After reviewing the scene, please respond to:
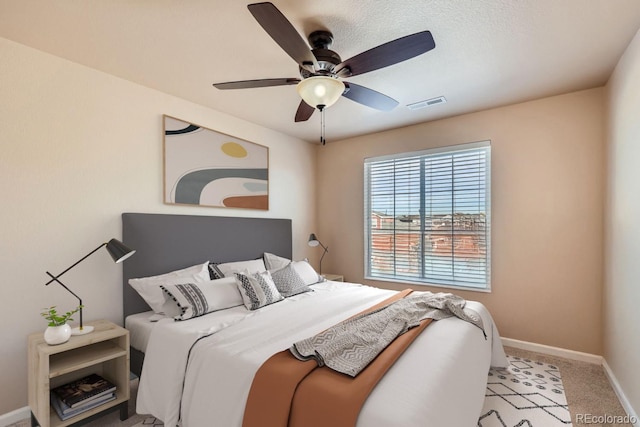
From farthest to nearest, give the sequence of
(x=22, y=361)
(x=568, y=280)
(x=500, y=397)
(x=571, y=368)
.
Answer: (x=568, y=280) < (x=571, y=368) < (x=500, y=397) < (x=22, y=361)

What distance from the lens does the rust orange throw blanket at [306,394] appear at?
1.33 meters

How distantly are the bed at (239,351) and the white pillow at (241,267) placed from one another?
19 cm

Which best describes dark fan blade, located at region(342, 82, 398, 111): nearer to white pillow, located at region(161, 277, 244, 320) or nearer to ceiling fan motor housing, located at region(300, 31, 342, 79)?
ceiling fan motor housing, located at region(300, 31, 342, 79)

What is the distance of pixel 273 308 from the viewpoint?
8.90ft

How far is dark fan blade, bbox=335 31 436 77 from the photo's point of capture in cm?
164

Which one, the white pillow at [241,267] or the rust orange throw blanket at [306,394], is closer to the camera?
the rust orange throw blanket at [306,394]

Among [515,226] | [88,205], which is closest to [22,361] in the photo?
[88,205]

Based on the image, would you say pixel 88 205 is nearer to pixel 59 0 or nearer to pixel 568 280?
pixel 59 0

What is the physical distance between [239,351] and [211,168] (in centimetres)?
216

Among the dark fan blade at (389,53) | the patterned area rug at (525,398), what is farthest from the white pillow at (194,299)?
the patterned area rug at (525,398)

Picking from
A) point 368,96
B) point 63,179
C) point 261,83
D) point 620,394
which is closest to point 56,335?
point 63,179

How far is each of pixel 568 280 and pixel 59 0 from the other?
4523mm

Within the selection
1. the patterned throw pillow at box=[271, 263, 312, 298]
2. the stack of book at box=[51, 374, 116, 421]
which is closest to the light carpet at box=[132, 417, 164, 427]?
the stack of book at box=[51, 374, 116, 421]

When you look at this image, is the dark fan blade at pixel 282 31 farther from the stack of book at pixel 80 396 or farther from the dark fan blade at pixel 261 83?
the stack of book at pixel 80 396
